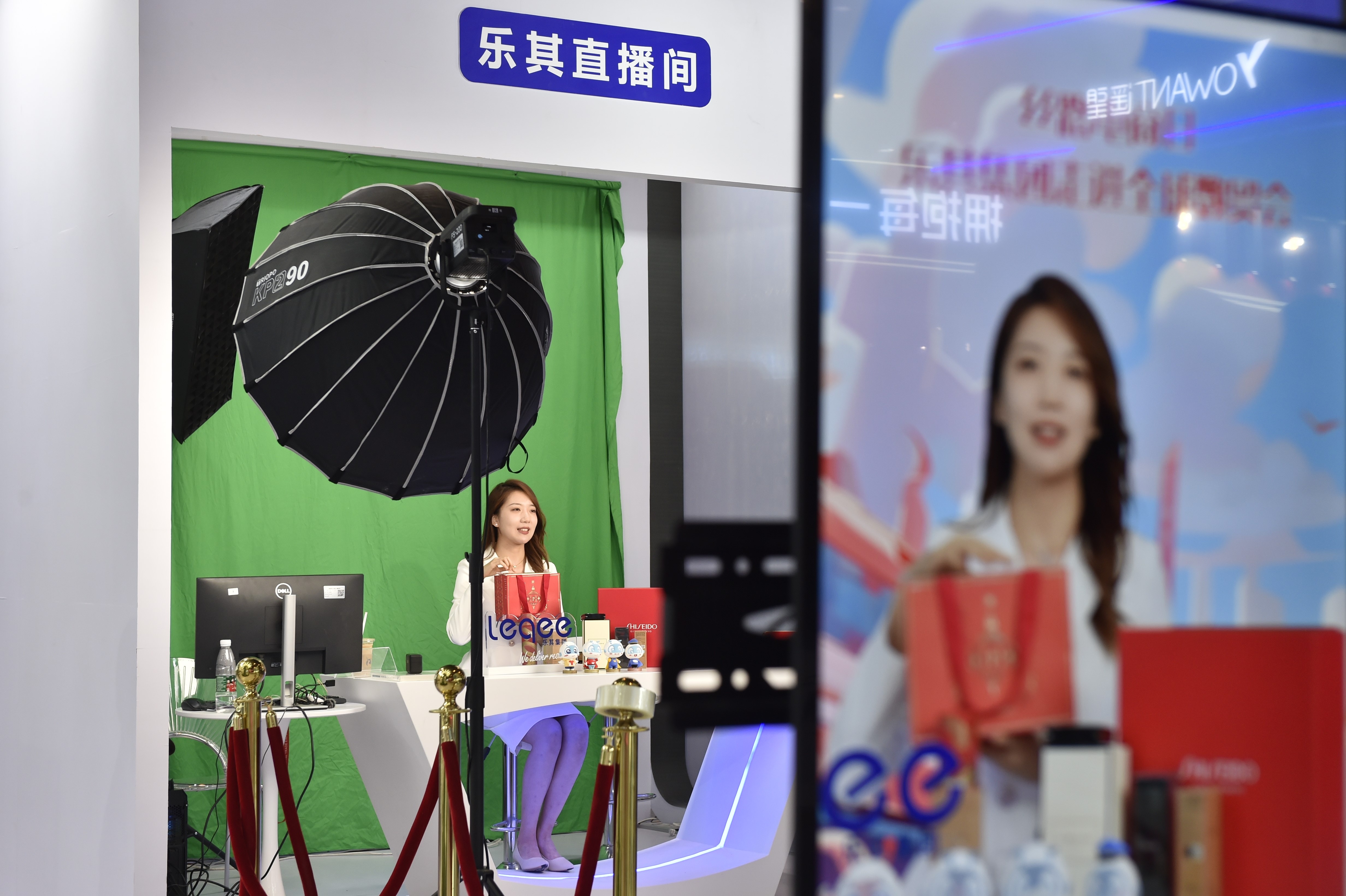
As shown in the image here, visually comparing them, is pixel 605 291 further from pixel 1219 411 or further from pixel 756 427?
pixel 1219 411

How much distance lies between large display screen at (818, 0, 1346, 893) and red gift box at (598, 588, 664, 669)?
377 cm

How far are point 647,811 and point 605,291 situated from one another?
2.89m

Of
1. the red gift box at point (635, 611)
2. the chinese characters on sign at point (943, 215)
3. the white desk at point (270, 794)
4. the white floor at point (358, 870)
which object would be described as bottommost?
the white floor at point (358, 870)

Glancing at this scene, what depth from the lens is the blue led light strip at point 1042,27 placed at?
3.36ft

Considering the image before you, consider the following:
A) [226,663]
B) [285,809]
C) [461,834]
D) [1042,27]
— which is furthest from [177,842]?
[1042,27]

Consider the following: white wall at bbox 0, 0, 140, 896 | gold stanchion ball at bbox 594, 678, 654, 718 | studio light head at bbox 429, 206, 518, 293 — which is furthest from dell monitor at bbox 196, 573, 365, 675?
gold stanchion ball at bbox 594, 678, 654, 718

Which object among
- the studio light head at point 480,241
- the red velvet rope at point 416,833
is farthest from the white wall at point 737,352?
the studio light head at point 480,241

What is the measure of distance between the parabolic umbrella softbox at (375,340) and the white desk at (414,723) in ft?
3.00

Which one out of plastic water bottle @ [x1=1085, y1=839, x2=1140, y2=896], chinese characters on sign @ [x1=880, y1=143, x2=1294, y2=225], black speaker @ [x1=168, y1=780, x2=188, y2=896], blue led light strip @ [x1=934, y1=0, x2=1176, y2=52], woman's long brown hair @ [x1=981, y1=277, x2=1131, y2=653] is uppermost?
blue led light strip @ [x1=934, y1=0, x2=1176, y2=52]

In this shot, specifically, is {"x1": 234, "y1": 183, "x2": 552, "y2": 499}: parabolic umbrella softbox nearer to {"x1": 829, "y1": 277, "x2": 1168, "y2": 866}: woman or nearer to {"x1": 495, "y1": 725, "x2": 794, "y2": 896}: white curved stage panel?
{"x1": 495, "y1": 725, "x2": 794, "y2": 896}: white curved stage panel

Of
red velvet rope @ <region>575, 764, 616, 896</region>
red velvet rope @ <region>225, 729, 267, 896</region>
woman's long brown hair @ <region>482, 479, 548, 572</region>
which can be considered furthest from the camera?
woman's long brown hair @ <region>482, 479, 548, 572</region>

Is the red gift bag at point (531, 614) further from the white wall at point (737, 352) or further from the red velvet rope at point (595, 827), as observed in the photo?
the red velvet rope at point (595, 827)

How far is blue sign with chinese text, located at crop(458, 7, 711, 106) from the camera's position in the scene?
4020mm

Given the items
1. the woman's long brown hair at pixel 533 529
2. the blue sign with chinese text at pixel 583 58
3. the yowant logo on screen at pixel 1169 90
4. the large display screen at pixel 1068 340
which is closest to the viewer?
the large display screen at pixel 1068 340
